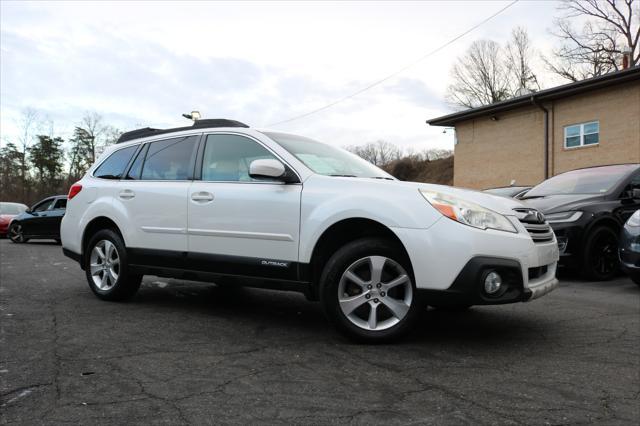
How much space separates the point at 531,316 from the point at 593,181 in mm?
4108

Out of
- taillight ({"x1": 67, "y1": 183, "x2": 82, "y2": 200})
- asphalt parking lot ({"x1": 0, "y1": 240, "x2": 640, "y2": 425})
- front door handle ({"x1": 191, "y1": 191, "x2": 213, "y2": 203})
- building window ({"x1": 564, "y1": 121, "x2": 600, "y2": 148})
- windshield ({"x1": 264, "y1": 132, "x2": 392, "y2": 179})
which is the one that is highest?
building window ({"x1": 564, "y1": 121, "x2": 600, "y2": 148})

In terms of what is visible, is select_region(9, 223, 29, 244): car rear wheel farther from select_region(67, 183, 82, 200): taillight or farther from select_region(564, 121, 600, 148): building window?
select_region(564, 121, 600, 148): building window

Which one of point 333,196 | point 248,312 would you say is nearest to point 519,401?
point 333,196

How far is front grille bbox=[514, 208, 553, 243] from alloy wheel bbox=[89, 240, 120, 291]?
12.5ft

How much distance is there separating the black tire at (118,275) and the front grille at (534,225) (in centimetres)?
368

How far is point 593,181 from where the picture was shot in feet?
27.5

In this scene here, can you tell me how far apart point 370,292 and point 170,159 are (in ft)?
8.41

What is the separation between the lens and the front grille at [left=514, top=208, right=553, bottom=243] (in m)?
4.16

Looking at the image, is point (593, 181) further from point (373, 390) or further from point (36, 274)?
point (36, 274)

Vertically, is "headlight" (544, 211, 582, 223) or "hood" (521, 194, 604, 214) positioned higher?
"hood" (521, 194, 604, 214)

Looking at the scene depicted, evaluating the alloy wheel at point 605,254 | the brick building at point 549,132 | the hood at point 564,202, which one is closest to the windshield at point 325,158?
the hood at point 564,202

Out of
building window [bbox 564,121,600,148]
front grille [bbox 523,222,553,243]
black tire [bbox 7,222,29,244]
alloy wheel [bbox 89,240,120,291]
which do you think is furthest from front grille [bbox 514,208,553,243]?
building window [bbox 564,121,600,148]

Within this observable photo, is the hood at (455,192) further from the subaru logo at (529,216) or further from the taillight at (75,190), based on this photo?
the taillight at (75,190)

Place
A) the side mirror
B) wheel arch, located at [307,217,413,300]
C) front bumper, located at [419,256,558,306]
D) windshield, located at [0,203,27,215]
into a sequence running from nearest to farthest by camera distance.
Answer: front bumper, located at [419,256,558,306], wheel arch, located at [307,217,413,300], the side mirror, windshield, located at [0,203,27,215]
